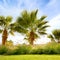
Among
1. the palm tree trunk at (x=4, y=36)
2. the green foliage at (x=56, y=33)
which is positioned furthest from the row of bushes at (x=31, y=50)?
the green foliage at (x=56, y=33)

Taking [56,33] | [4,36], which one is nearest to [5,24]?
[4,36]

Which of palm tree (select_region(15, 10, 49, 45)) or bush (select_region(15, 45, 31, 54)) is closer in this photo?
bush (select_region(15, 45, 31, 54))

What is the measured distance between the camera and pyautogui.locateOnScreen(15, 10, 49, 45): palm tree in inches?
862

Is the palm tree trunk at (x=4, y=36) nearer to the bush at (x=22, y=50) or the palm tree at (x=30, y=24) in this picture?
the palm tree at (x=30, y=24)

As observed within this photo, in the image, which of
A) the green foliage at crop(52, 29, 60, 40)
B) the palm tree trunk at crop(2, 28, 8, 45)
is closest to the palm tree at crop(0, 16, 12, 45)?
the palm tree trunk at crop(2, 28, 8, 45)

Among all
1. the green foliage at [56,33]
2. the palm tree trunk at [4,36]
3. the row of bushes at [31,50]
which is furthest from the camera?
the green foliage at [56,33]

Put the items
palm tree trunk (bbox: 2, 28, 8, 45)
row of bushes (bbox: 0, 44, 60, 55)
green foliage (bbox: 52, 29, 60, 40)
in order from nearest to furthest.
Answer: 1. row of bushes (bbox: 0, 44, 60, 55)
2. palm tree trunk (bbox: 2, 28, 8, 45)
3. green foliage (bbox: 52, 29, 60, 40)

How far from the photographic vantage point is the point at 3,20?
21.7 metres

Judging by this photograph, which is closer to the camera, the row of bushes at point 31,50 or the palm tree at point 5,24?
the row of bushes at point 31,50

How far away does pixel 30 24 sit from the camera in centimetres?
2194

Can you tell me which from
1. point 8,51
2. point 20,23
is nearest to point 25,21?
point 20,23

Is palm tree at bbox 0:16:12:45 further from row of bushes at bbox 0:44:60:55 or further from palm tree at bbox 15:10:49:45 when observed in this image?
row of bushes at bbox 0:44:60:55

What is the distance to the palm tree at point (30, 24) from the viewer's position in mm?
21891

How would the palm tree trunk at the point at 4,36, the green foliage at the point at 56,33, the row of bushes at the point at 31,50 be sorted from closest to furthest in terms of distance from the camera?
the row of bushes at the point at 31,50 < the palm tree trunk at the point at 4,36 < the green foliage at the point at 56,33
